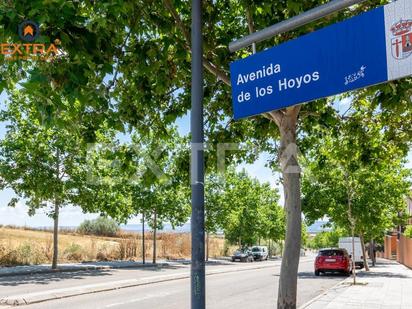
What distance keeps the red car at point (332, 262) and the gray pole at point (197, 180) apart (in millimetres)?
24830

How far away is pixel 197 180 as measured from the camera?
14.0 ft

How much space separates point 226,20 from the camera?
858 cm

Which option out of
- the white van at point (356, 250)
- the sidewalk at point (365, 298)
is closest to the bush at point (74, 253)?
the white van at point (356, 250)

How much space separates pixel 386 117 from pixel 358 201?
61.0 feet

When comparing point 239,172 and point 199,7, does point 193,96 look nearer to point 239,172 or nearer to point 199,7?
point 199,7

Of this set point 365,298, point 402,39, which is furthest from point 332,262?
point 402,39

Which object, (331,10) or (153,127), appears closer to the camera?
(331,10)

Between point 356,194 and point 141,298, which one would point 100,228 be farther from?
point 141,298

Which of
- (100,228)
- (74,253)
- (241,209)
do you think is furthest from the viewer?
(100,228)

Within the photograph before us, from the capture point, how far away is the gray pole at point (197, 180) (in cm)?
415

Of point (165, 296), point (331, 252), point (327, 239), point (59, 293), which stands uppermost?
point (331, 252)

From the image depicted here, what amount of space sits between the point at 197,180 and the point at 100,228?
52.8 m

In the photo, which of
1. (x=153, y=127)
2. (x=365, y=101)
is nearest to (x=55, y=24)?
(x=153, y=127)

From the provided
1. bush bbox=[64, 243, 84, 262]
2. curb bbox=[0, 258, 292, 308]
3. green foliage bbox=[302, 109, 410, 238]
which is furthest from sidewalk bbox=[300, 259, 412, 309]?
bush bbox=[64, 243, 84, 262]
